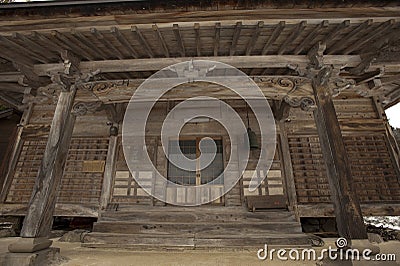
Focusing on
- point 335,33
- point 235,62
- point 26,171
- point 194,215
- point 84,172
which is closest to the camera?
point 335,33

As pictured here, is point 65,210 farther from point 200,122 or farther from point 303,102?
point 303,102

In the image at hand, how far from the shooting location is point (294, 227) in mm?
5273

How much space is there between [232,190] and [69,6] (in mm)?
5185

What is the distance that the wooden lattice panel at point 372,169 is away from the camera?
5.86m

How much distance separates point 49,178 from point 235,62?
12.7 ft

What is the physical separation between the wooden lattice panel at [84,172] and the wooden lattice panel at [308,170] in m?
5.37

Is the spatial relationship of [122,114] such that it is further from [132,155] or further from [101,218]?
[101,218]

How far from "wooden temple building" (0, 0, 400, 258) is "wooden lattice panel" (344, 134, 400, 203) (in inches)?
1.1

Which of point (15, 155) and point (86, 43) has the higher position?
point (86, 43)

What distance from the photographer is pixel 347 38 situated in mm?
4066

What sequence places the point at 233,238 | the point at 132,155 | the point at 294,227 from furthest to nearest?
the point at 132,155
the point at 294,227
the point at 233,238

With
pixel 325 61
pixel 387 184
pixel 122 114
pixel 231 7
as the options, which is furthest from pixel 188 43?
pixel 387 184

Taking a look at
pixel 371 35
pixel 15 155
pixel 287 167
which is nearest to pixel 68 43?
pixel 15 155

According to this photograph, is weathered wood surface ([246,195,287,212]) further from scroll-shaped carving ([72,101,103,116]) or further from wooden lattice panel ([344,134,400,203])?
scroll-shaped carving ([72,101,103,116])
